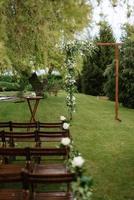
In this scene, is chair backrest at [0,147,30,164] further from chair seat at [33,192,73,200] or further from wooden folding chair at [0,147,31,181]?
chair seat at [33,192,73,200]

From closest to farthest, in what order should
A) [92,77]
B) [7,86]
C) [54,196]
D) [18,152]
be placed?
1. [54,196]
2. [18,152]
3. [92,77]
4. [7,86]

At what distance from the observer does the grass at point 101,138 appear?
10382 millimetres

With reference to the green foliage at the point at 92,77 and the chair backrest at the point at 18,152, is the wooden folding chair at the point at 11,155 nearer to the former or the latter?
the chair backrest at the point at 18,152

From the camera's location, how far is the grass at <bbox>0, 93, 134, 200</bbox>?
34.1 feet

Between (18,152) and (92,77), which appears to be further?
(92,77)

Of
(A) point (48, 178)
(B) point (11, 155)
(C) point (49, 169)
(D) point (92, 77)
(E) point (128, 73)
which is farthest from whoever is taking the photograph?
(D) point (92, 77)

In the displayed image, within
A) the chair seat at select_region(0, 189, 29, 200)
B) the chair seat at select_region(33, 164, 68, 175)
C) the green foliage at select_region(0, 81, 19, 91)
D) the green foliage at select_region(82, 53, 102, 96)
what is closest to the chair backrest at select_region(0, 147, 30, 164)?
the chair seat at select_region(33, 164, 68, 175)

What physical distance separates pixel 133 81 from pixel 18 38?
1910 cm

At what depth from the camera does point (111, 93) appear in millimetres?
30859

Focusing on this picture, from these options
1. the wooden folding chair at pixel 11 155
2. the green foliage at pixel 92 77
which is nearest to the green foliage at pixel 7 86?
the green foliage at pixel 92 77

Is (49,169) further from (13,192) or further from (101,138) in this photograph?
(101,138)

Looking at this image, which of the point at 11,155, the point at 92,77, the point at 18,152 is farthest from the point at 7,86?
the point at 18,152

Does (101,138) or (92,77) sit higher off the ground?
(92,77)

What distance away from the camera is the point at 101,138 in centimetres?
1661
